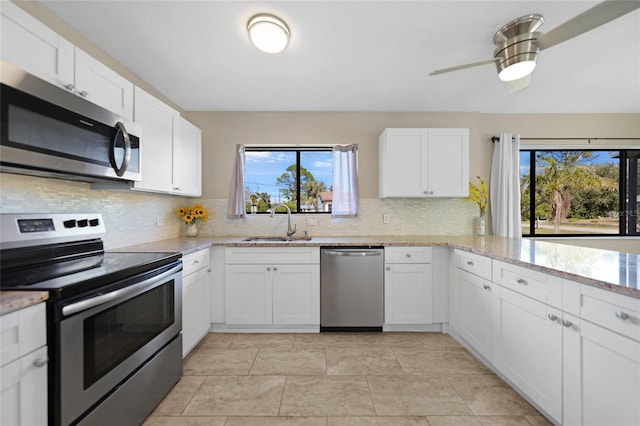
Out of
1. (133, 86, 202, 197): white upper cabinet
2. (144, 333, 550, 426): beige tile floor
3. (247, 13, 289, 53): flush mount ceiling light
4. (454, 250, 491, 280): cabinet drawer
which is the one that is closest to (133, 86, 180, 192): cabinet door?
(133, 86, 202, 197): white upper cabinet

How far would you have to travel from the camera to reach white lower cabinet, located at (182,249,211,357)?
222cm

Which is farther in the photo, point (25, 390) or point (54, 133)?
point (54, 133)

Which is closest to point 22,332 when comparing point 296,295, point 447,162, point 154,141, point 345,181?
point 154,141

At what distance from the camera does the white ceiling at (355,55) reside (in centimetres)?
171

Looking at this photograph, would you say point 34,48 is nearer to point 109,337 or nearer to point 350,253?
point 109,337

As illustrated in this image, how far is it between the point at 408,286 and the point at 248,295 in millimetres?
1609

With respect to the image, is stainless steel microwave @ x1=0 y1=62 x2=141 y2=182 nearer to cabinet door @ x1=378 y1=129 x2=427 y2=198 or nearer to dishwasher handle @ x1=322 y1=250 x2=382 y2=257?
dishwasher handle @ x1=322 y1=250 x2=382 y2=257

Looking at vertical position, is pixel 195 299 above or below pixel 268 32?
below

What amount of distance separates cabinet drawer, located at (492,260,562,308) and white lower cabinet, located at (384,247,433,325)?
81cm

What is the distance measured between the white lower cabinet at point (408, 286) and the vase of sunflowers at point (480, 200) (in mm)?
1006

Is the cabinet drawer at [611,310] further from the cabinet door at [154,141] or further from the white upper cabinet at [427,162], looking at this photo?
the cabinet door at [154,141]

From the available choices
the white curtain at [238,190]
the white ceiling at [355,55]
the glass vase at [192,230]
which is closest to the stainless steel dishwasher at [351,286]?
the white curtain at [238,190]

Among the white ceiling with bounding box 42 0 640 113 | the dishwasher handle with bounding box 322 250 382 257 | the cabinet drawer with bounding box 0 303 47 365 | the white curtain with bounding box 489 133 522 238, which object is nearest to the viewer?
the cabinet drawer with bounding box 0 303 47 365

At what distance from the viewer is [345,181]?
3.35m
